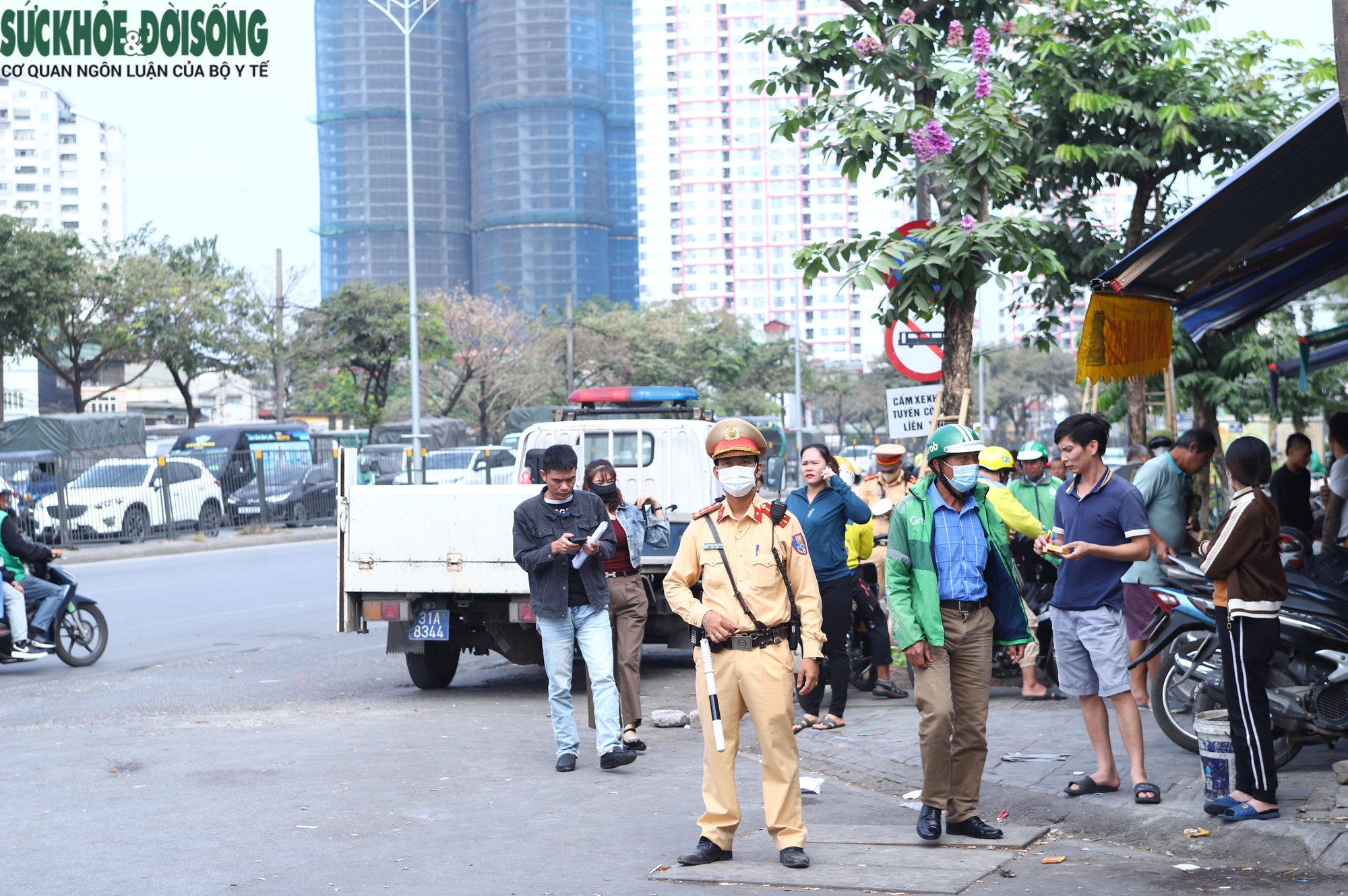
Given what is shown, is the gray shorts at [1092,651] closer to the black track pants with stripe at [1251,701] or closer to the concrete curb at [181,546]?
the black track pants with stripe at [1251,701]

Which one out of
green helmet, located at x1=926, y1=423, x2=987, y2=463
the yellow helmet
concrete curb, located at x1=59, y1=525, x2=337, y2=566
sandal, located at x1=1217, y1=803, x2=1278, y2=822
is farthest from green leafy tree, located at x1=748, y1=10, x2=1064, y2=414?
concrete curb, located at x1=59, y1=525, x2=337, y2=566

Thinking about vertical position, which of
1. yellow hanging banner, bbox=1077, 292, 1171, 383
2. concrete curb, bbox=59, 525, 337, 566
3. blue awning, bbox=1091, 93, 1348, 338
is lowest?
concrete curb, bbox=59, 525, 337, 566

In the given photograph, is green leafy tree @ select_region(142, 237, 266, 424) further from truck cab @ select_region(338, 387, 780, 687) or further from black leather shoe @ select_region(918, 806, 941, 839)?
black leather shoe @ select_region(918, 806, 941, 839)

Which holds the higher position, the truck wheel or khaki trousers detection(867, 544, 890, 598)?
khaki trousers detection(867, 544, 890, 598)

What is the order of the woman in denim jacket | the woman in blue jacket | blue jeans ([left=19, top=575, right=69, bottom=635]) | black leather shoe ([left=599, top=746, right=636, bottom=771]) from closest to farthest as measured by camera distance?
black leather shoe ([left=599, top=746, right=636, bottom=771]) → the woman in denim jacket → the woman in blue jacket → blue jeans ([left=19, top=575, right=69, bottom=635])

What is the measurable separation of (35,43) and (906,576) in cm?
2509

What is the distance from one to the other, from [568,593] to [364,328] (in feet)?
134

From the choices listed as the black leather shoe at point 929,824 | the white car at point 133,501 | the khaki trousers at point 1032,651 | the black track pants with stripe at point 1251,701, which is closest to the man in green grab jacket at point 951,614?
the black leather shoe at point 929,824

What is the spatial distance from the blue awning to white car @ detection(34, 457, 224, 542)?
21.3 metres

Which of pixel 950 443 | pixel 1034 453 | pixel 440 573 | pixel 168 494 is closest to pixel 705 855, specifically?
pixel 950 443

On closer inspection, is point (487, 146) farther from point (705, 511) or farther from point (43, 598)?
point (705, 511)

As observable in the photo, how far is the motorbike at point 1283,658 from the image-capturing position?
6586 mm

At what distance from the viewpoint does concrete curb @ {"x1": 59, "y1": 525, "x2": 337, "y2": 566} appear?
78.4 feet

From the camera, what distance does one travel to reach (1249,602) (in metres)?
6.04
